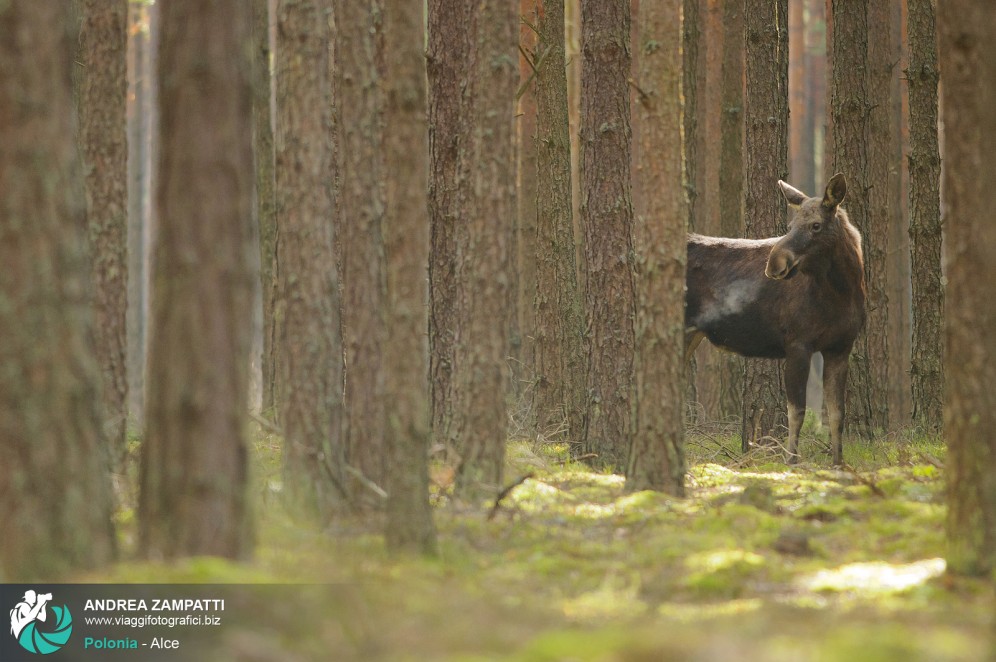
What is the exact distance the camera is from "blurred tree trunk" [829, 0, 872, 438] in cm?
1612

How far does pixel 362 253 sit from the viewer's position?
9.87m

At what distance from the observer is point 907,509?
390 inches

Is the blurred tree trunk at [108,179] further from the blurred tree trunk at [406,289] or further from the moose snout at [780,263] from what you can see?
the moose snout at [780,263]

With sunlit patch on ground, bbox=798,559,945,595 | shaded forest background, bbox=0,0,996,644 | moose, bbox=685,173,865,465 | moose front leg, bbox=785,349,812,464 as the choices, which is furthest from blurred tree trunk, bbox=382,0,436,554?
moose front leg, bbox=785,349,812,464

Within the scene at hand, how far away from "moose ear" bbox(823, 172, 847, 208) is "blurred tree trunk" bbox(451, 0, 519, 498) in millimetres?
4747

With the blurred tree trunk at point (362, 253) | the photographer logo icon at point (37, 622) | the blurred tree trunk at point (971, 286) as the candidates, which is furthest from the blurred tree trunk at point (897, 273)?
the photographer logo icon at point (37, 622)

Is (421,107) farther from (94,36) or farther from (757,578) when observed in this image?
(94,36)

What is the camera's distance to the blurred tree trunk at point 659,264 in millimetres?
11008

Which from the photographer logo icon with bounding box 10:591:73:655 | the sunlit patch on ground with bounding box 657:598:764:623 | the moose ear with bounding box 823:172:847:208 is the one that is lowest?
the sunlit patch on ground with bounding box 657:598:764:623

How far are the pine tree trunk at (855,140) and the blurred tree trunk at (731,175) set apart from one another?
2.80 metres

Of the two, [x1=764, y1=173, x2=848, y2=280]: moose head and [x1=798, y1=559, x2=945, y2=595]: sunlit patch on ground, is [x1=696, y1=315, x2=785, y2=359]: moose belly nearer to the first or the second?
[x1=764, y1=173, x2=848, y2=280]: moose head

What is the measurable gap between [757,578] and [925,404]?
9386 mm

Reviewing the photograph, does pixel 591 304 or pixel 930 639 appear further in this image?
pixel 591 304

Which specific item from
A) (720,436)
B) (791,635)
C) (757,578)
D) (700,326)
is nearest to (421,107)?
(757,578)
